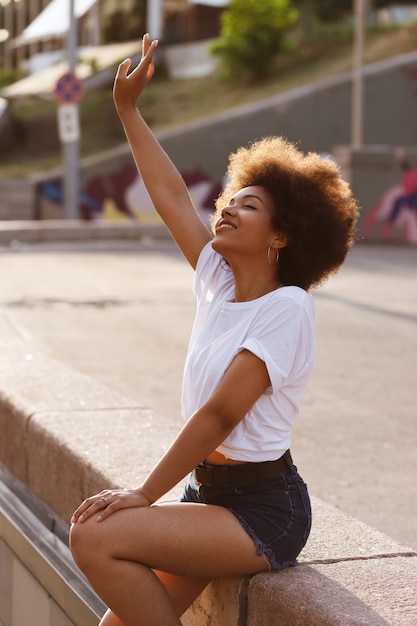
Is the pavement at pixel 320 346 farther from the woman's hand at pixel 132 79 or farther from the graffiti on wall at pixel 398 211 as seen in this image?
the graffiti on wall at pixel 398 211

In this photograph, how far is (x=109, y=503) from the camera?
112 inches

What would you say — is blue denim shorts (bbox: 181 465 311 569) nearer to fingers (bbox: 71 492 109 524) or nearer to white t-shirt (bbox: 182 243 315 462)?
white t-shirt (bbox: 182 243 315 462)

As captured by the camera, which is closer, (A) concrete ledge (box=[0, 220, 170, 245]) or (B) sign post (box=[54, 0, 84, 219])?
(A) concrete ledge (box=[0, 220, 170, 245])

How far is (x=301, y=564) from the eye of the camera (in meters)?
2.98

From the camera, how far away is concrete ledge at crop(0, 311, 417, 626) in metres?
2.72

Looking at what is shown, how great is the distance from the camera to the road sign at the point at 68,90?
2245 centimetres

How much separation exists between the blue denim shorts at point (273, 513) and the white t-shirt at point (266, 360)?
0.26ft

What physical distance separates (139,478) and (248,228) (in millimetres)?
999

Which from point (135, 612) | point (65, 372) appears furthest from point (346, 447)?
point (135, 612)

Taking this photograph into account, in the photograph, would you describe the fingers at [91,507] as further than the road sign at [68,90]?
No

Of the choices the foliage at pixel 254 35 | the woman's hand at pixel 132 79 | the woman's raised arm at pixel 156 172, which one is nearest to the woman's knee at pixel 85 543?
the woman's raised arm at pixel 156 172

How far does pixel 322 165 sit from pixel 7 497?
6.70 ft

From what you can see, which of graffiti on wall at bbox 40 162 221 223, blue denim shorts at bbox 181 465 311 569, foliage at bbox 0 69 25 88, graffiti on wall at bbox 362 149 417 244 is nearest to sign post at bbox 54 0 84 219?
graffiti on wall at bbox 40 162 221 223

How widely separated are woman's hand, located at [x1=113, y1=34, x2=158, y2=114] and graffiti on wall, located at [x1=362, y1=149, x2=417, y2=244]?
57.2 feet
